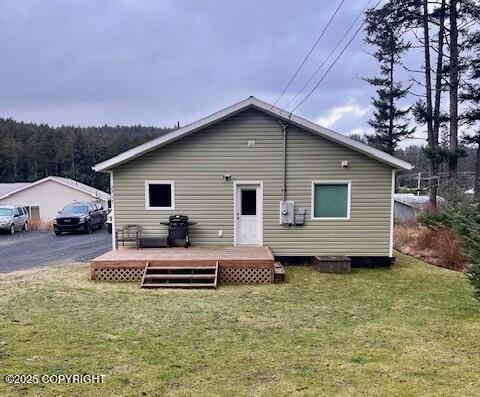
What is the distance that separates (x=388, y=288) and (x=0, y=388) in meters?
7.12

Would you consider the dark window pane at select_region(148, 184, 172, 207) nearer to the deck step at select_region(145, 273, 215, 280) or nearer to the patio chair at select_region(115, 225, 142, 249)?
the patio chair at select_region(115, 225, 142, 249)

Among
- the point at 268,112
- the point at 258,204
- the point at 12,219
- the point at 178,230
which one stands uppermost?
the point at 268,112

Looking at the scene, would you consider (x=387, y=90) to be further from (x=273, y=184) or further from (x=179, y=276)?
(x=179, y=276)

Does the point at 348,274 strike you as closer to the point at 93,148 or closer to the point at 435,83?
the point at 435,83

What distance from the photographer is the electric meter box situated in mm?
10500

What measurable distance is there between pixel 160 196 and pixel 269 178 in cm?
297

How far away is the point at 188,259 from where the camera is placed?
902 cm

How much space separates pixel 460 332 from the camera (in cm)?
562

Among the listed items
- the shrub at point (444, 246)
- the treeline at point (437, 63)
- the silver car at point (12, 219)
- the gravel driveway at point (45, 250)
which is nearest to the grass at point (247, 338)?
the shrub at point (444, 246)

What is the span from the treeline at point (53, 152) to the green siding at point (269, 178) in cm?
4195

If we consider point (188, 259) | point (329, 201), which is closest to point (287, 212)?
point (329, 201)

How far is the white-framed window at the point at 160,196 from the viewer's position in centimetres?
1068

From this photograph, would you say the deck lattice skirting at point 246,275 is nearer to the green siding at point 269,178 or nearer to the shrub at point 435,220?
the green siding at point 269,178

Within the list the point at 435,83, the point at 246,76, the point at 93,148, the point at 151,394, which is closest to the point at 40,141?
the point at 93,148
